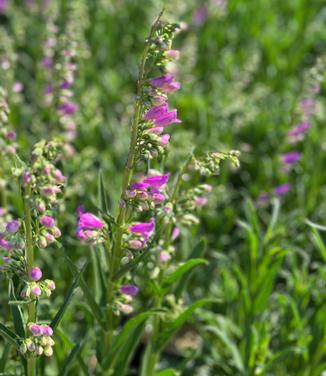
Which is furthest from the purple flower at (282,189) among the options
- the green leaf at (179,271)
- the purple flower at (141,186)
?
the purple flower at (141,186)

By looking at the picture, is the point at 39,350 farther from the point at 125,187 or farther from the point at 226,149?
the point at 226,149

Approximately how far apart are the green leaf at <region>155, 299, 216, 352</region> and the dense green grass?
1.21 ft

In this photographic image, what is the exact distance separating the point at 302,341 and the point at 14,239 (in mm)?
2101

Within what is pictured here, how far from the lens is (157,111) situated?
7.52 feet

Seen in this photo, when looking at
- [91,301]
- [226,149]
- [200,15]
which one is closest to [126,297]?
[91,301]

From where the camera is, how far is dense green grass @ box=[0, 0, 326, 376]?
3.63 meters

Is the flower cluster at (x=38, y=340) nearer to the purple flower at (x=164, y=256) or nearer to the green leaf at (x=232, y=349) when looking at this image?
the purple flower at (x=164, y=256)

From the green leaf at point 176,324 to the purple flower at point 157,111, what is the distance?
0.98 meters

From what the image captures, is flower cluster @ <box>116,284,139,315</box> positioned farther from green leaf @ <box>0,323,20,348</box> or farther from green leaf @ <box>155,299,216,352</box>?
green leaf @ <box>0,323,20,348</box>

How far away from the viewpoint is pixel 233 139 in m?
5.65

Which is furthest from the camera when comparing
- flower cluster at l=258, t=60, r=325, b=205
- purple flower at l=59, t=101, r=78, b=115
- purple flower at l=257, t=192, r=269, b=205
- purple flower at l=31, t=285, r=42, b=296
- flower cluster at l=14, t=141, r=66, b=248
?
purple flower at l=257, t=192, r=269, b=205

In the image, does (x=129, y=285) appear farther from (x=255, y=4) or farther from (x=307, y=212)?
(x=255, y=4)

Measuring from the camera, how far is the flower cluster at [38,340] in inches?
88.3

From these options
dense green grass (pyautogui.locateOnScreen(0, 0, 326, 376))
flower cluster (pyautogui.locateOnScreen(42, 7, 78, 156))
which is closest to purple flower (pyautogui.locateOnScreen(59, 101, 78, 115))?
flower cluster (pyautogui.locateOnScreen(42, 7, 78, 156))
